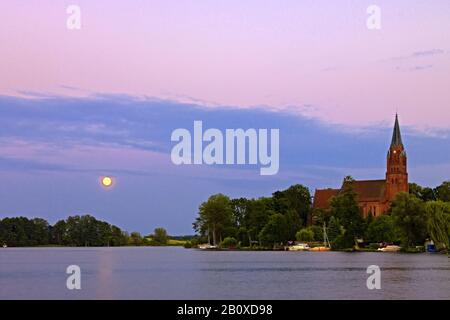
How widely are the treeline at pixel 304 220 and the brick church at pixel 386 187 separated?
47.7 feet

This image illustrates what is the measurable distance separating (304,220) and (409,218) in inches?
1863

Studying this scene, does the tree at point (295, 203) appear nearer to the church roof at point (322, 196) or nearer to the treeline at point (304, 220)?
the treeline at point (304, 220)

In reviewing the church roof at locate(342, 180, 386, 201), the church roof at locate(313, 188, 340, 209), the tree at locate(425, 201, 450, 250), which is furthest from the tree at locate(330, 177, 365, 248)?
the church roof at locate(313, 188, 340, 209)

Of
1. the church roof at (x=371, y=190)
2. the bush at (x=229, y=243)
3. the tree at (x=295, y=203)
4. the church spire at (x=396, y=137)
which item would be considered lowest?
the bush at (x=229, y=243)

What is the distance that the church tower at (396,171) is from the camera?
139250mm

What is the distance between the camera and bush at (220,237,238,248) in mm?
123250

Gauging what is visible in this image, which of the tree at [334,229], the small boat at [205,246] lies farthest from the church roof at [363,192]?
the tree at [334,229]

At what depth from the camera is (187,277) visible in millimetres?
51750

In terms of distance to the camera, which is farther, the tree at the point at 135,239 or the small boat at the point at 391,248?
the tree at the point at 135,239

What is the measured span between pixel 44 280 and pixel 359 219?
218 feet

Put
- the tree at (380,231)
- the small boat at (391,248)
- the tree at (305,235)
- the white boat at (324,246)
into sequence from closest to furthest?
1. the small boat at (391,248)
2. the tree at (380,231)
3. the white boat at (324,246)
4. the tree at (305,235)

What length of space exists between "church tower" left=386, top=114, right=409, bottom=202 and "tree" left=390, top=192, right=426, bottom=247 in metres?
47.9

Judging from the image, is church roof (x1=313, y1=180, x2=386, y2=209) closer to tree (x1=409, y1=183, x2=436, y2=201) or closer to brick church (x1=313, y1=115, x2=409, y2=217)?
brick church (x1=313, y1=115, x2=409, y2=217)
